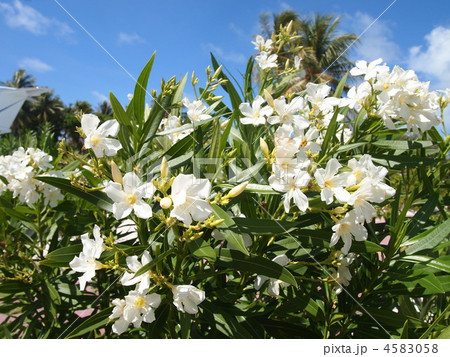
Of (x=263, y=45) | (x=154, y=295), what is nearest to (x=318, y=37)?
(x=263, y=45)

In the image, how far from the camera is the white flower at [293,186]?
2.58 ft

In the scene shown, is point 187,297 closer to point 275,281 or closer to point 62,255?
point 275,281

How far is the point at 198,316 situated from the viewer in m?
1.09

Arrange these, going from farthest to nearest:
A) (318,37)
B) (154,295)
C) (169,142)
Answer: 1. (318,37)
2. (169,142)
3. (154,295)

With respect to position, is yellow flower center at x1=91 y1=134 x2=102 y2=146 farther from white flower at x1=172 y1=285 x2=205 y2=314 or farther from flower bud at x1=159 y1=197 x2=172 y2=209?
white flower at x1=172 y1=285 x2=205 y2=314

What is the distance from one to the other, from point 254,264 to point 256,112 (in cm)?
46

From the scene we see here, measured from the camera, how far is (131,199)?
2.49 ft

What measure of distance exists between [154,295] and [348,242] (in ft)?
1.56

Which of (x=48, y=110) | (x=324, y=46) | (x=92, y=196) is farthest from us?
(x=48, y=110)

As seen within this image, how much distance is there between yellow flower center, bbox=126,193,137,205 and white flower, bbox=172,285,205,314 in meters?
0.23

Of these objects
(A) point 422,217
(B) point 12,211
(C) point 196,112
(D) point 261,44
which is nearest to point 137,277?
(C) point 196,112

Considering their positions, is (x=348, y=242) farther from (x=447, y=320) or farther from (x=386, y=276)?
(x=447, y=320)

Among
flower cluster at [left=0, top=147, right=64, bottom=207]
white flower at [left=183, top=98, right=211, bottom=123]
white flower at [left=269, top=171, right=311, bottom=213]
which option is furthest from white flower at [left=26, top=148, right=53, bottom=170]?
white flower at [left=269, top=171, right=311, bottom=213]

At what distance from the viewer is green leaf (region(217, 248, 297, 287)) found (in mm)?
808
